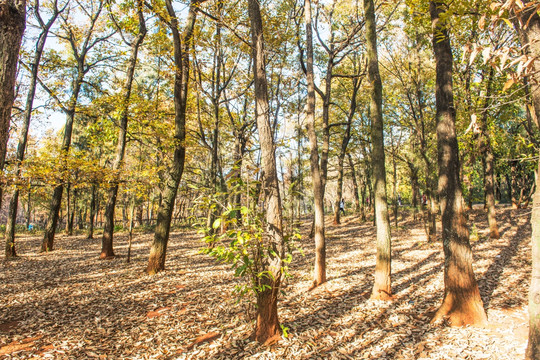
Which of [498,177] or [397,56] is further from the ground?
[397,56]

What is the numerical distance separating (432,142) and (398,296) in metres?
8.74

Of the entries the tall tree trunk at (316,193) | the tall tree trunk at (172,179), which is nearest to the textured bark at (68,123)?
the tall tree trunk at (172,179)

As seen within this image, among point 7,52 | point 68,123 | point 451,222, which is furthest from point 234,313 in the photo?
point 68,123

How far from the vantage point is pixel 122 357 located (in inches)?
152

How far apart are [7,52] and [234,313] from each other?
486 centimetres

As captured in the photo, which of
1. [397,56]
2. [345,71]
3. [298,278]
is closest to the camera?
[298,278]

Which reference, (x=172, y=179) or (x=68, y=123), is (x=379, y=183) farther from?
(x=68, y=123)

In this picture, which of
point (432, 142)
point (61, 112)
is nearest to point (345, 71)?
point (432, 142)

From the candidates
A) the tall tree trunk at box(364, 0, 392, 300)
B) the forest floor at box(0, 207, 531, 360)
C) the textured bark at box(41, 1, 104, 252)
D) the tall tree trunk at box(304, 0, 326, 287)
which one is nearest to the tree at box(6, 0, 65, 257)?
the textured bark at box(41, 1, 104, 252)

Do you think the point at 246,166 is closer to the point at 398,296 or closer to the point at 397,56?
the point at 398,296

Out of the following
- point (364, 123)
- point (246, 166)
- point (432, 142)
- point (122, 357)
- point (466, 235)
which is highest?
point (364, 123)

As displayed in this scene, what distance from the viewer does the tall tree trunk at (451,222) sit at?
4.36m

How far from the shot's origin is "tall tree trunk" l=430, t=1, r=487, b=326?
436 cm

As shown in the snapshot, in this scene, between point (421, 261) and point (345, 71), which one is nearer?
point (421, 261)
